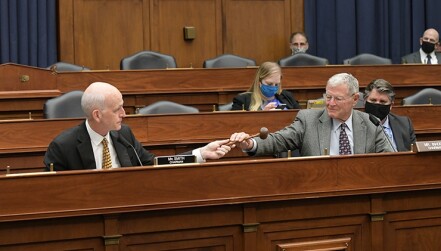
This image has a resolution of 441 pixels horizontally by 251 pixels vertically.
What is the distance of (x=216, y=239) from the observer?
3.88m

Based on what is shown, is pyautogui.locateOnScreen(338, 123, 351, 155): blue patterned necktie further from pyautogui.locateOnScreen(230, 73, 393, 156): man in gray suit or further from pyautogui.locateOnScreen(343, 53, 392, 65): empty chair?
pyautogui.locateOnScreen(343, 53, 392, 65): empty chair

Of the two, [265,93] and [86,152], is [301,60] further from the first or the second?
[86,152]

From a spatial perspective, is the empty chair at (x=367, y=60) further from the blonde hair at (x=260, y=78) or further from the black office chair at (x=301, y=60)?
the blonde hair at (x=260, y=78)

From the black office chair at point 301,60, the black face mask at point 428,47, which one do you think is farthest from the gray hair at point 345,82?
the black face mask at point 428,47

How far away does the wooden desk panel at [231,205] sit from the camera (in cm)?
360

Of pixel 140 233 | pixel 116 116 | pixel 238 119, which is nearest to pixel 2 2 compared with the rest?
pixel 238 119

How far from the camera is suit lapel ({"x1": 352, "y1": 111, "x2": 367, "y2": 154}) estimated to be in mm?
4805

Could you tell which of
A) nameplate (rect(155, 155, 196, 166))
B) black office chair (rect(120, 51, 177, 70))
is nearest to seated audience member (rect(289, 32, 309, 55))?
black office chair (rect(120, 51, 177, 70))

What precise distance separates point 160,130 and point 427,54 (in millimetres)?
4330

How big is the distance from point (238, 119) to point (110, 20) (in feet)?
11.9

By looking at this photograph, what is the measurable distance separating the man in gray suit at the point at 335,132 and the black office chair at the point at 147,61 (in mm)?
3316

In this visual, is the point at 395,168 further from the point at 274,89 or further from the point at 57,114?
the point at 57,114

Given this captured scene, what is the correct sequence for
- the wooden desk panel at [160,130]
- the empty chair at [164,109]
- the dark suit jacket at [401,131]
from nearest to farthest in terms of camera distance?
1. the wooden desk panel at [160,130]
2. the dark suit jacket at [401,131]
3. the empty chair at [164,109]

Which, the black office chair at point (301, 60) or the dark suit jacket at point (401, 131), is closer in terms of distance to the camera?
the dark suit jacket at point (401, 131)
